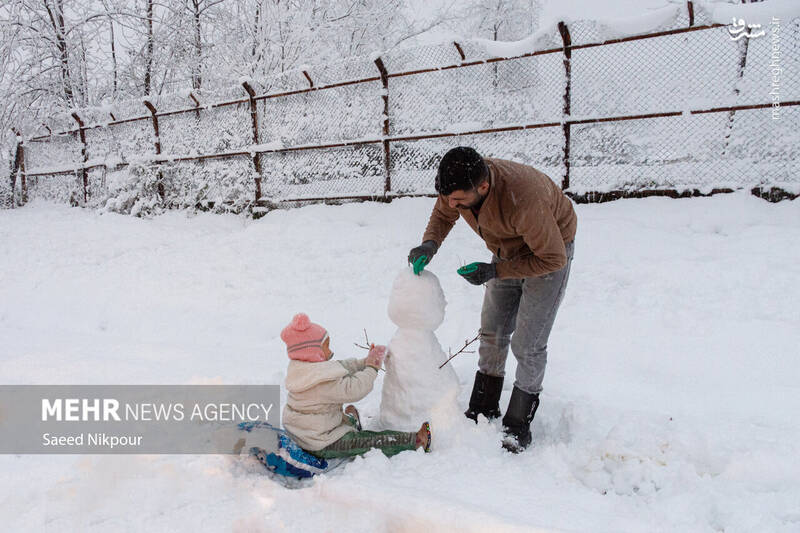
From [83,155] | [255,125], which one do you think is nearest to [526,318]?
[255,125]

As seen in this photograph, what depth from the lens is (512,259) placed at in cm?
250

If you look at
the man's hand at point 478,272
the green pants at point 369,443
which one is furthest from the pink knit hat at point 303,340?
the man's hand at point 478,272

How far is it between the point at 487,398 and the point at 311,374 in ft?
3.48

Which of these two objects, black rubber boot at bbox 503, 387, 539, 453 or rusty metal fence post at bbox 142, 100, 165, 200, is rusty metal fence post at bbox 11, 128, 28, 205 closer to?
rusty metal fence post at bbox 142, 100, 165, 200

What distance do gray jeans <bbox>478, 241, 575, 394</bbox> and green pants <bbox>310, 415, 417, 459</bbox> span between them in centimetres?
65

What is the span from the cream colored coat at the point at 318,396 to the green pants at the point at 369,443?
0.13 feet

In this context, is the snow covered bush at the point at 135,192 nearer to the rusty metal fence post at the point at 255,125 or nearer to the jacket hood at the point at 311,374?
the rusty metal fence post at the point at 255,125

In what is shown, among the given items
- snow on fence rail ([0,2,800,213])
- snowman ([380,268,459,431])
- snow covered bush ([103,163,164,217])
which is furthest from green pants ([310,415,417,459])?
snow covered bush ([103,163,164,217])

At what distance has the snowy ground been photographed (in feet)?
6.73

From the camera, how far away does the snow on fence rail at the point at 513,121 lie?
560 centimetres

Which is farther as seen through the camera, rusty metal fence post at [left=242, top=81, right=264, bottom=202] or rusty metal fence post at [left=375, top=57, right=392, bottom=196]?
rusty metal fence post at [left=242, top=81, right=264, bottom=202]

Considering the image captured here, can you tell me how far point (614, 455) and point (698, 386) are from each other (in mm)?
1157

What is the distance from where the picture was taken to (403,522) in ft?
6.55

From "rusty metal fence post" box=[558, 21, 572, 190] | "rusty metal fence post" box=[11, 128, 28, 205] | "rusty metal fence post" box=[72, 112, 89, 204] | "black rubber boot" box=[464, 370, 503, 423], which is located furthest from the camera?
"rusty metal fence post" box=[11, 128, 28, 205]
